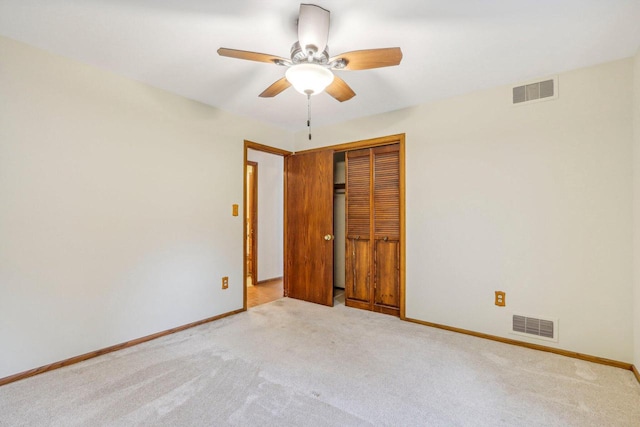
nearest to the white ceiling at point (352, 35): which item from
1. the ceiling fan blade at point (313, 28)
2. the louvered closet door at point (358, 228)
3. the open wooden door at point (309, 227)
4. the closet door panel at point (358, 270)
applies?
the ceiling fan blade at point (313, 28)

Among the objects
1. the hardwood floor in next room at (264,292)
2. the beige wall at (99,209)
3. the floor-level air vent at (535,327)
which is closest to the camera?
the beige wall at (99,209)

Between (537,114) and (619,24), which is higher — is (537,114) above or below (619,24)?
below

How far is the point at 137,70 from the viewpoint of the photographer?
2.37 meters

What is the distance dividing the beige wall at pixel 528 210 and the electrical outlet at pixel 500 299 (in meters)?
0.06

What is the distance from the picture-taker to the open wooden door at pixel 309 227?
12.2ft

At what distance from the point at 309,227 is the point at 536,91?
2.73m

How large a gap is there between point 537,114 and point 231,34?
8.27 ft

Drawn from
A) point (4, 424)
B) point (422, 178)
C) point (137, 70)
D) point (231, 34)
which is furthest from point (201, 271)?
point (422, 178)

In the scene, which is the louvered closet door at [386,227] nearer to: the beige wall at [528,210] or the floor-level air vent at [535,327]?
the beige wall at [528,210]

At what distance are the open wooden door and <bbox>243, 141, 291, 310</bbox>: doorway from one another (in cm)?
71

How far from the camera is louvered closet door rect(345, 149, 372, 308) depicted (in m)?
3.53

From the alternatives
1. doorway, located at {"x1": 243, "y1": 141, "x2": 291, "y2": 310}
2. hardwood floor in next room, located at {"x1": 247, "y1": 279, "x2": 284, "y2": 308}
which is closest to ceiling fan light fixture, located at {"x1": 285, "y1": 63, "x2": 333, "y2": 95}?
hardwood floor in next room, located at {"x1": 247, "y1": 279, "x2": 284, "y2": 308}

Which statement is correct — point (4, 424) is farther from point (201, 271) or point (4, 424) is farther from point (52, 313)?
point (201, 271)

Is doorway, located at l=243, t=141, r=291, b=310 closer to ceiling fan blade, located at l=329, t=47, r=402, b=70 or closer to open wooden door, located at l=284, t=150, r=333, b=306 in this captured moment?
open wooden door, located at l=284, t=150, r=333, b=306
